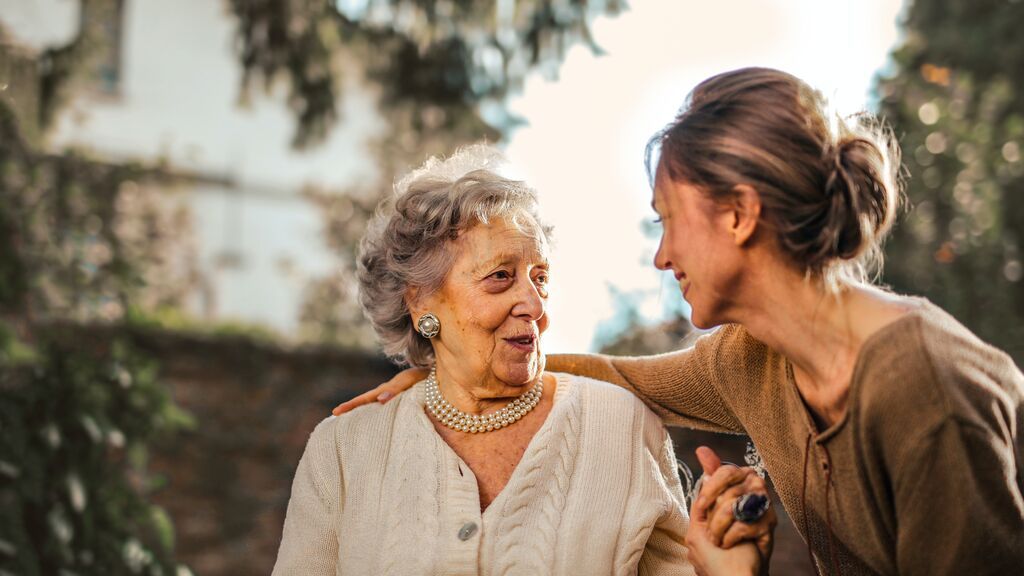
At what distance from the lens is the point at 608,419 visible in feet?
8.74

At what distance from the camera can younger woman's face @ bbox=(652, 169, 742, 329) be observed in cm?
214

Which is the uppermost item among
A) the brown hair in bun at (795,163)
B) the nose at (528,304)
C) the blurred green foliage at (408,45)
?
the blurred green foliage at (408,45)

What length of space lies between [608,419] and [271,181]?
15.2 metres

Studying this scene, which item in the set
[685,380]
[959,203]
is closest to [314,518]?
[685,380]

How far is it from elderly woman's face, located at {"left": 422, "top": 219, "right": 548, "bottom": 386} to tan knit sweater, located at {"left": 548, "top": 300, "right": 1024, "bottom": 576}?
0.64 meters

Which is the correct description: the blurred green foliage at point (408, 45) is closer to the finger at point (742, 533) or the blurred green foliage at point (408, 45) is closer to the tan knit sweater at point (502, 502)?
the tan knit sweater at point (502, 502)

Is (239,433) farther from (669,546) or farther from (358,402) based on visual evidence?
(669,546)

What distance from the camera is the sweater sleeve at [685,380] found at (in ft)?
8.61

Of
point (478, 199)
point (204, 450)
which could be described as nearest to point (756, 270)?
point (478, 199)

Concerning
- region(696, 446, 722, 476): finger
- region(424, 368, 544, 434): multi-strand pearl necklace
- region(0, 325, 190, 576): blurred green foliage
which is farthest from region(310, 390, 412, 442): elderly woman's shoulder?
region(0, 325, 190, 576): blurred green foliage

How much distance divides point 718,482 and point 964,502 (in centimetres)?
51

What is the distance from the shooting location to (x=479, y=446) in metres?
2.70

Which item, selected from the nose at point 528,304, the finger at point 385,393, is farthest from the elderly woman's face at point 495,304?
the finger at point 385,393

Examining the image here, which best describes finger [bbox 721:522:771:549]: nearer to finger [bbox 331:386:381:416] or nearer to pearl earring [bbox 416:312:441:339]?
pearl earring [bbox 416:312:441:339]
